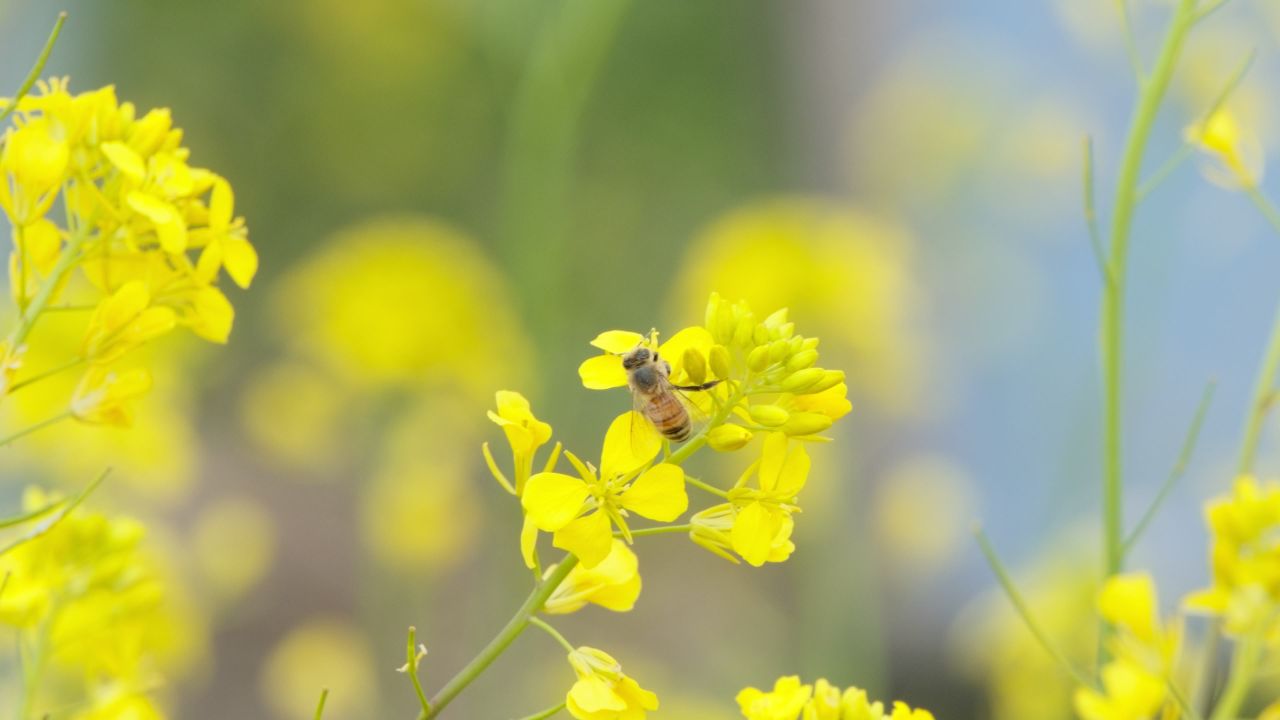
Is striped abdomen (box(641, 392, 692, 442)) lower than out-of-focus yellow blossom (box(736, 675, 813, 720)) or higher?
higher

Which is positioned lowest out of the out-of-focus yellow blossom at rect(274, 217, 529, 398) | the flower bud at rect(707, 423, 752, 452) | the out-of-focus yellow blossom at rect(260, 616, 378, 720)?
the out-of-focus yellow blossom at rect(260, 616, 378, 720)

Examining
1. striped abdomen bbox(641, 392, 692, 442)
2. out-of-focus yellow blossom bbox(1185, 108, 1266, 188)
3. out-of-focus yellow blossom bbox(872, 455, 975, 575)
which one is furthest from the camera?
out-of-focus yellow blossom bbox(872, 455, 975, 575)

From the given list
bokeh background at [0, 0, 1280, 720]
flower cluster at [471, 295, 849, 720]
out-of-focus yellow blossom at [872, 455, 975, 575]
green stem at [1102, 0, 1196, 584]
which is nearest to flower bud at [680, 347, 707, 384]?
flower cluster at [471, 295, 849, 720]

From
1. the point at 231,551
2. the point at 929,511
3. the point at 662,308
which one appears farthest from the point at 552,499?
the point at 662,308

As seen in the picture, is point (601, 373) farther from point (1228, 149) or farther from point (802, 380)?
point (1228, 149)

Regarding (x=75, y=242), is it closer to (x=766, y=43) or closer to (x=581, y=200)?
(x=581, y=200)

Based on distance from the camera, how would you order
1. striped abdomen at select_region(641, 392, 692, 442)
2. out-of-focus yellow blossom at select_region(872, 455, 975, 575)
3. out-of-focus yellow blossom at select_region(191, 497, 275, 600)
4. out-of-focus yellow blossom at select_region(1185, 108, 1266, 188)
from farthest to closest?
out-of-focus yellow blossom at select_region(872, 455, 975, 575) < out-of-focus yellow blossom at select_region(191, 497, 275, 600) < out-of-focus yellow blossom at select_region(1185, 108, 1266, 188) < striped abdomen at select_region(641, 392, 692, 442)

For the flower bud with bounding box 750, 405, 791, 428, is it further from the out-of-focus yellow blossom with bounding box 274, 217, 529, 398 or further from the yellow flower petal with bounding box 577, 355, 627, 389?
the out-of-focus yellow blossom with bounding box 274, 217, 529, 398
